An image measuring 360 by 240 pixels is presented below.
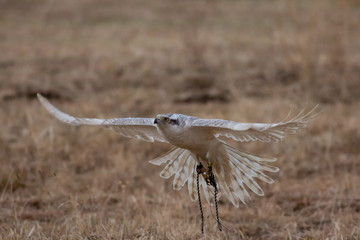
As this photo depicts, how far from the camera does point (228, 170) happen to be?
4387 millimetres

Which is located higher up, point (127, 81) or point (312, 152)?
Result: point (127, 81)

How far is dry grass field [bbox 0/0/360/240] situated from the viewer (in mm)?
5094

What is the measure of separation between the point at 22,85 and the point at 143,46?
4518 millimetres

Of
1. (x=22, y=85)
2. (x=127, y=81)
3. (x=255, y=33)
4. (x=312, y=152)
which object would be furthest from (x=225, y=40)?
(x=312, y=152)

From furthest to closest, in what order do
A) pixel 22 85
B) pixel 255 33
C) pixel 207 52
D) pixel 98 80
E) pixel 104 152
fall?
pixel 255 33, pixel 207 52, pixel 98 80, pixel 22 85, pixel 104 152

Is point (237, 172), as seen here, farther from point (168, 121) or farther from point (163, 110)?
point (163, 110)

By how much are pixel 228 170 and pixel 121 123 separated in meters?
1.04

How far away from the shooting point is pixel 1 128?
26.2ft

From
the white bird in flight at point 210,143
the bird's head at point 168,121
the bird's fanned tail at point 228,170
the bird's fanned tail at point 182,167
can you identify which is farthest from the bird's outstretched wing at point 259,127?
the bird's fanned tail at point 182,167

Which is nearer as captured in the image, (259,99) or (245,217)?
(245,217)

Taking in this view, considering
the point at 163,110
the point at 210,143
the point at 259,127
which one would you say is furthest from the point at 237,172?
the point at 163,110

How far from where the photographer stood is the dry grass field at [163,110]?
201 inches

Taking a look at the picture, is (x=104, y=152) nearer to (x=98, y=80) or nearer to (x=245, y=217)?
(x=245, y=217)

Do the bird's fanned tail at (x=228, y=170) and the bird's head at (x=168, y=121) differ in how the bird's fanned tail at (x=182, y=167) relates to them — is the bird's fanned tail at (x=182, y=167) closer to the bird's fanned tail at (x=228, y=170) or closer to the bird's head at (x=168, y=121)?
the bird's fanned tail at (x=228, y=170)
